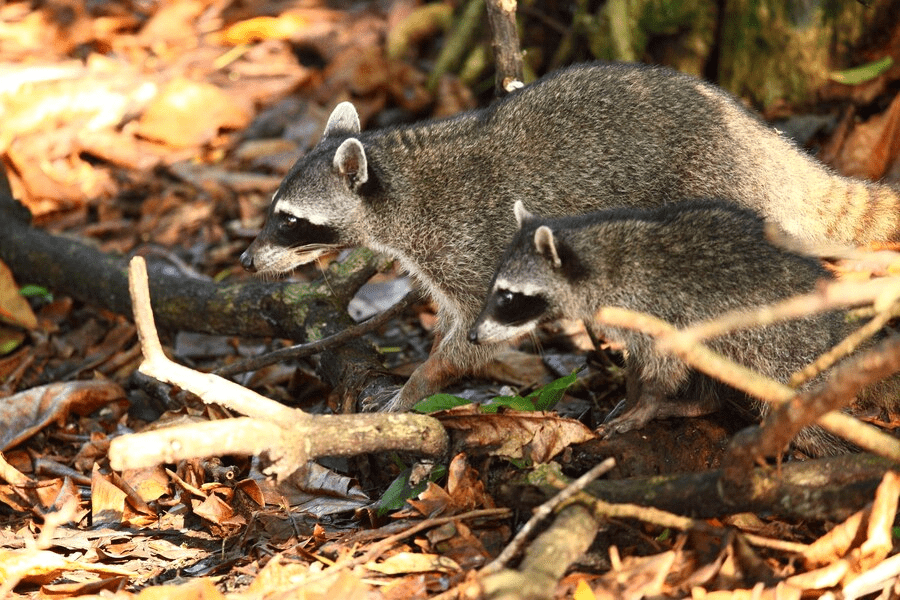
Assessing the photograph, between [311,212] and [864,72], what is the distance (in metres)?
4.83

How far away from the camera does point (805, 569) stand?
3.94m

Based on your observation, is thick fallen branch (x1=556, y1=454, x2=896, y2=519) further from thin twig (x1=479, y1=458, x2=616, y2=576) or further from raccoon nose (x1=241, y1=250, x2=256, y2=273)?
raccoon nose (x1=241, y1=250, x2=256, y2=273)

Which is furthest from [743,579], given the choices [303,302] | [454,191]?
[303,302]

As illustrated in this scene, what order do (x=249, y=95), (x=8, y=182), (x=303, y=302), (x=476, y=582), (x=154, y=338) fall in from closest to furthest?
(x=476, y=582) < (x=154, y=338) < (x=303, y=302) < (x=8, y=182) < (x=249, y=95)

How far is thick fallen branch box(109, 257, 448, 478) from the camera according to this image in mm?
3641

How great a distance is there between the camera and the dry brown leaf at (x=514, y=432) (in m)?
4.61

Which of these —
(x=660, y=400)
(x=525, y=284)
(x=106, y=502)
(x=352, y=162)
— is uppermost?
(x=352, y=162)

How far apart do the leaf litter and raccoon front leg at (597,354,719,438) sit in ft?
1.20

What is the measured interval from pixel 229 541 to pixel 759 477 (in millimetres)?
2697

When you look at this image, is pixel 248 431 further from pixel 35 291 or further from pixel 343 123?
pixel 35 291

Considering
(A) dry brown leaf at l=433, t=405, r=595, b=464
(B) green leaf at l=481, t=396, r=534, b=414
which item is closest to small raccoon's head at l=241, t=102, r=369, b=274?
(B) green leaf at l=481, t=396, r=534, b=414

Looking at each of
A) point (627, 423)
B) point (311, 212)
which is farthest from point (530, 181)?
point (627, 423)

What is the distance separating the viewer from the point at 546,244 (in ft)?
16.5

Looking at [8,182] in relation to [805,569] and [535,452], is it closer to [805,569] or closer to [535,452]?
[535,452]
